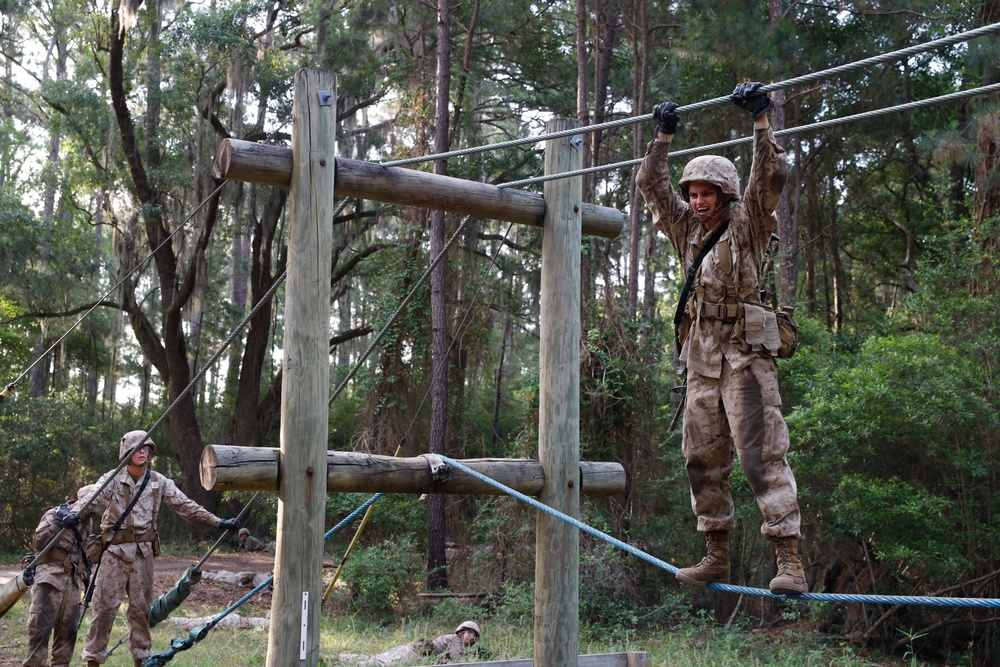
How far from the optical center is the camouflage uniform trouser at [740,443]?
396 centimetres

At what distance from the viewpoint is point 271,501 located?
17656 mm

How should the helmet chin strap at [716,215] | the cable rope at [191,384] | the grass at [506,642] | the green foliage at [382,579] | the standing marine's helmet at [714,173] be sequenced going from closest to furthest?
the standing marine's helmet at [714,173]
the helmet chin strap at [716,215]
the cable rope at [191,384]
the grass at [506,642]
the green foliage at [382,579]

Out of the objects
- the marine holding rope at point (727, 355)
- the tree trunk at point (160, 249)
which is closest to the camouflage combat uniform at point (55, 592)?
the marine holding rope at point (727, 355)

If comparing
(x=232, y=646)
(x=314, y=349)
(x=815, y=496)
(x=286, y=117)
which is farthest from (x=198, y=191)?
(x=314, y=349)

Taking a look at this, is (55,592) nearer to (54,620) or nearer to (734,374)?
(54,620)

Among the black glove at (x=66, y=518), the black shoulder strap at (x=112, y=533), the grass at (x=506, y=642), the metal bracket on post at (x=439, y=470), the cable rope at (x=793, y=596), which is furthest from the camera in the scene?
the grass at (x=506, y=642)

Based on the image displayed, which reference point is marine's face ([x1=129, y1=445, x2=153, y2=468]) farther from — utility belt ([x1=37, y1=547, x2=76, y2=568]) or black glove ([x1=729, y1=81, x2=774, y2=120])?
black glove ([x1=729, y1=81, x2=774, y2=120])

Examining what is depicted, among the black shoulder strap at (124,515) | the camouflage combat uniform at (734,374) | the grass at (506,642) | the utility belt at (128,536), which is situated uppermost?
the camouflage combat uniform at (734,374)

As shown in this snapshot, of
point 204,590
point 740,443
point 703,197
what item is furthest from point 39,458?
point 740,443

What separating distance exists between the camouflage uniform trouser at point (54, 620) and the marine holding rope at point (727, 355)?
556 cm

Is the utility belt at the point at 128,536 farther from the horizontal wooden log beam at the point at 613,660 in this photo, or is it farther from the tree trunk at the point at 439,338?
the tree trunk at the point at 439,338

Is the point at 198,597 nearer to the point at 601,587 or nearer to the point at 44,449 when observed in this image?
the point at 601,587

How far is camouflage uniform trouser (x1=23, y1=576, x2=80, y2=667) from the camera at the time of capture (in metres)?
7.55

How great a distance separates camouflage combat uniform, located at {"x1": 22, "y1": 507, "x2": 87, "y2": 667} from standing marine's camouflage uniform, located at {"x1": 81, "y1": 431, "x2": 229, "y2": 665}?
0.25 meters
